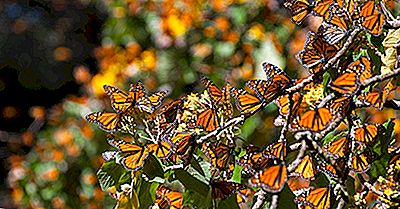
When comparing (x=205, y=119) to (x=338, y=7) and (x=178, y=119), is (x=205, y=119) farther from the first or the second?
(x=338, y=7)

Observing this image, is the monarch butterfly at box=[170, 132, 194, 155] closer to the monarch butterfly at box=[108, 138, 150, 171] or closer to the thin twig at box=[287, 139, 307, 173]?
the monarch butterfly at box=[108, 138, 150, 171]

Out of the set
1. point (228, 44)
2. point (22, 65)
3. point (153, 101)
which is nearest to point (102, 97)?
point (228, 44)

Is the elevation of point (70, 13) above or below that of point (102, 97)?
above

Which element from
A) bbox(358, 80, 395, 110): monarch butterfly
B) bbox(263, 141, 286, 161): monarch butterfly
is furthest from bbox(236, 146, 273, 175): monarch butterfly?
bbox(358, 80, 395, 110): monarch butterfly

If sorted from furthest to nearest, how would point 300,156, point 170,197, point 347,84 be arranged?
point 170,197 < point 347,84 < point 300,156

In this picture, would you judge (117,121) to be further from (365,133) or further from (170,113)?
(365,133)

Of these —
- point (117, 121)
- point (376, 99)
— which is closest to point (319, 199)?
point (376, 99)

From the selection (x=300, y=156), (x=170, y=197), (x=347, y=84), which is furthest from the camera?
(x=170, y=197)
